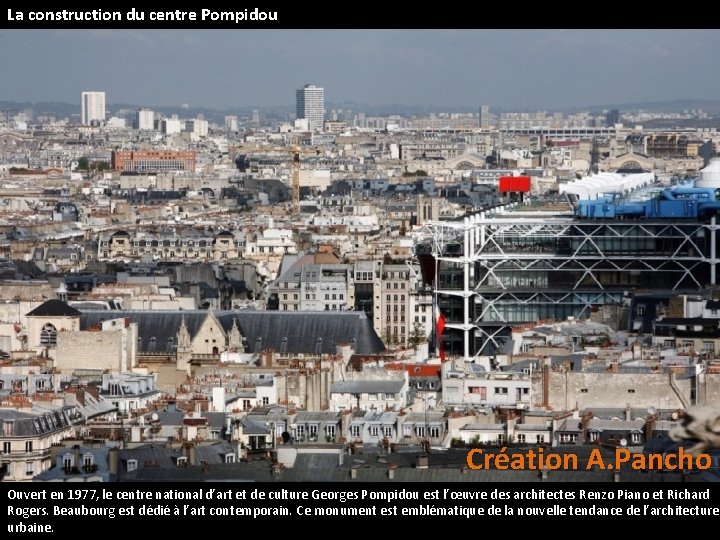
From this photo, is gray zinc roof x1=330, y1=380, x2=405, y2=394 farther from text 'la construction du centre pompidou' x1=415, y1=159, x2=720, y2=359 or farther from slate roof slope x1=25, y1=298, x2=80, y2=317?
text 'la construction du centre pompidou' x1=415, y1=159, x2=720, y2=359

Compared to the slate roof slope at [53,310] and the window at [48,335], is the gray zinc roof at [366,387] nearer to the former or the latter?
the window at [48,335]

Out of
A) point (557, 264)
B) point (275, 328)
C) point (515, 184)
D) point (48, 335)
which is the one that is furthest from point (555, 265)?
point (515, 184)

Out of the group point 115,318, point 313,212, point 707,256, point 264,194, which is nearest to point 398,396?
point 115,318

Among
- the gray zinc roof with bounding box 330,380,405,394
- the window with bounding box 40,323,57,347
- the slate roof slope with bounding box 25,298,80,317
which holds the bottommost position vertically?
the gray zinc roof with bounding box 330,380,405,394

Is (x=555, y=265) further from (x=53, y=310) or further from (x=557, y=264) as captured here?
(x=53, y=310)

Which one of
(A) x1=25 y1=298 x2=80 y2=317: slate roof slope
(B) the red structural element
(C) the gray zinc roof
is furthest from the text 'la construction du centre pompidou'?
(B) the red structural element

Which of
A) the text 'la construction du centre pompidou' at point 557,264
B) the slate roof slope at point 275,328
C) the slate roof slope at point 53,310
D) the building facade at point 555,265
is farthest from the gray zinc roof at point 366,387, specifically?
the building facade at point 555,265
